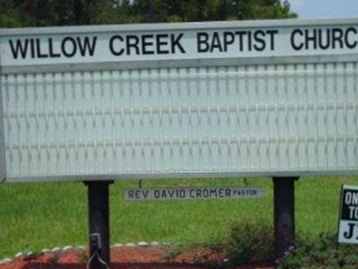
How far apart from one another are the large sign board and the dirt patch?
1258 mm

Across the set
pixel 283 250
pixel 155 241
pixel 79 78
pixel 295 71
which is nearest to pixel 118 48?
pixel 79 78

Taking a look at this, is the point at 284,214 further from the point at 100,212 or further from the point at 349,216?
the point at 100,212

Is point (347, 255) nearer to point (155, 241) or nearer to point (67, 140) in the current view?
point (67, 140)

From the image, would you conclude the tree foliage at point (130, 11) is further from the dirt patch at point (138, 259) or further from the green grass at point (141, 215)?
the dirt patch at point (138, 259)

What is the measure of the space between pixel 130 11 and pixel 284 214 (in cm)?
4712

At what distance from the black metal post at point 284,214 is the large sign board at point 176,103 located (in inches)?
12.1

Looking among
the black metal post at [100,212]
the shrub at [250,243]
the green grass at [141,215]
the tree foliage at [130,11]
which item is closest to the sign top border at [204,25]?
the black metal post at [100,212]

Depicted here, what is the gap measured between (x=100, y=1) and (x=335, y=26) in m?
42.2

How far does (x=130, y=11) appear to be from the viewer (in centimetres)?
5466

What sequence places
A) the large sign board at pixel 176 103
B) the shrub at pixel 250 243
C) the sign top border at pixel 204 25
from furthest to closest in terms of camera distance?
the shrub at pixel 250 243, the large sign board at pixel 176 103, the sign top border at pixel 204 25

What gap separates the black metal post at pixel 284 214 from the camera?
8406mm

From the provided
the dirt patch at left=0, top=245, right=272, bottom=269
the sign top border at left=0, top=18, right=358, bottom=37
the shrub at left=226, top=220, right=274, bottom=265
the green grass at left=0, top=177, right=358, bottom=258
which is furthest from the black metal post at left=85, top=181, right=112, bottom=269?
the green grass at left=0, top=177, right=358, bottom=258

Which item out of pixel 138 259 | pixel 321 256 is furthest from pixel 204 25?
pixel 138 259

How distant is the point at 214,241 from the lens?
9750mm
